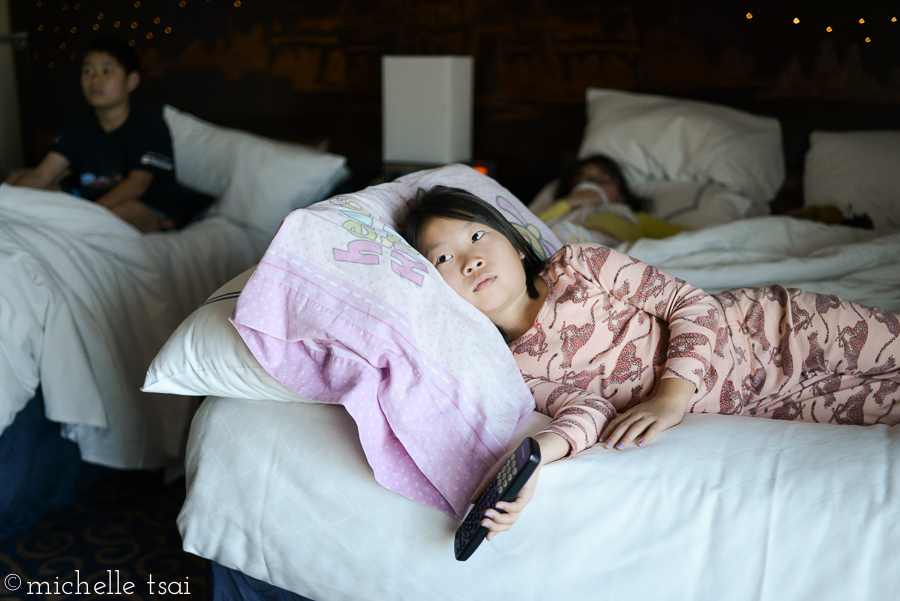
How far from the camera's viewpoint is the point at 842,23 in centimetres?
216

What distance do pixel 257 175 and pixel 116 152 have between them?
51 centimetres

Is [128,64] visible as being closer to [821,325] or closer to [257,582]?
[257,582]

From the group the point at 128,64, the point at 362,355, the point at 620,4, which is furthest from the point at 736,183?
the point at 128,64

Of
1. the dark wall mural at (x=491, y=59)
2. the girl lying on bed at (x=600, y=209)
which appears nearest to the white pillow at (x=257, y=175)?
the dark wall mural at (x=491, y=59)

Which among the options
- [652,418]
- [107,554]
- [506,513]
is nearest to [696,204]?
[652,418]

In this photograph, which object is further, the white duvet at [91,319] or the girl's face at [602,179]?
the girl's face at [602,179]

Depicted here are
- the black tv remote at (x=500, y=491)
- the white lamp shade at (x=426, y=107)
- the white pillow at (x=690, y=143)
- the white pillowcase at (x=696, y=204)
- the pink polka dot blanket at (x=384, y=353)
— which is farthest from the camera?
the white lamp shade at (x=426, y=107)

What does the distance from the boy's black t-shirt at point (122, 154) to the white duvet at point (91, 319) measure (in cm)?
43

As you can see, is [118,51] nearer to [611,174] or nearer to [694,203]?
[611,174]

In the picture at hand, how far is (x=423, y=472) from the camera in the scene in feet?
2.84

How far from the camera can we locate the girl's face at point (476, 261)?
1.09 m

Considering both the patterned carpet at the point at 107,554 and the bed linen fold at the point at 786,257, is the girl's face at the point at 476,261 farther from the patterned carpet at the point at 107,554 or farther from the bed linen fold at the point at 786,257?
the patterned carpet at the point at 107,554

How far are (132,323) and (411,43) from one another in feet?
5.69

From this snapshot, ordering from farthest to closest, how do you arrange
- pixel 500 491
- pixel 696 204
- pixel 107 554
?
pixel 696 204, pixel 107 554, pixel 500 491
